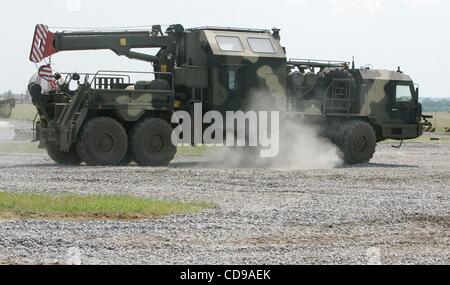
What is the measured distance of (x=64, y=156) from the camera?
88.8ft

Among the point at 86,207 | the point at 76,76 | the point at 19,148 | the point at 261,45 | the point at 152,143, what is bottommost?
the point at 19,148

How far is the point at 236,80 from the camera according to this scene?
2784 cm

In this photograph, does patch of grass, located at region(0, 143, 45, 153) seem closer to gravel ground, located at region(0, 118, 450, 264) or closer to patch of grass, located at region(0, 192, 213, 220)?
gravel ground, located at region(0, 118, 450, 264)

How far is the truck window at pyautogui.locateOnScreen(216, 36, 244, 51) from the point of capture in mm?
27984

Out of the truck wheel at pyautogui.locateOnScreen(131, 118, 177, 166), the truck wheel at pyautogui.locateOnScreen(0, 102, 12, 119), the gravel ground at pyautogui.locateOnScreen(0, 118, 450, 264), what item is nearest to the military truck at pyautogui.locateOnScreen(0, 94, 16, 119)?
the truck wheel at pyautogui.locateOnScreen(0, 102, 12, 119)

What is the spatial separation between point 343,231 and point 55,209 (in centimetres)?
480

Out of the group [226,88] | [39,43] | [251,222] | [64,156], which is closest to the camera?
[251,222]

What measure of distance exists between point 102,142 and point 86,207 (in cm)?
961

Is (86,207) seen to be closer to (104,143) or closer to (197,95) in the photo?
(104,143)

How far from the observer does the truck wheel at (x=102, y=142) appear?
2548 cm

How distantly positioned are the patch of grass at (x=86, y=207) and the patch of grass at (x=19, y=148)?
1670 centimetres

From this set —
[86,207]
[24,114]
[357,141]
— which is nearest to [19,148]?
[357,141]

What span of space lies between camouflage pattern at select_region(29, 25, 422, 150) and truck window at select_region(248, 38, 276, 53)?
0.03 meters

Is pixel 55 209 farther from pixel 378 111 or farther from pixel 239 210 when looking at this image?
pixel 378 111
